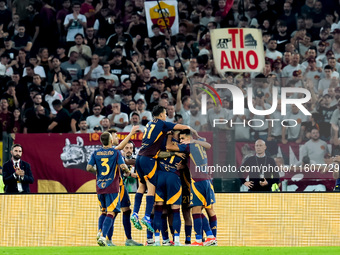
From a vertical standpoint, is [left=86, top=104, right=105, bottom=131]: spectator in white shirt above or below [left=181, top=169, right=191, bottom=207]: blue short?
above

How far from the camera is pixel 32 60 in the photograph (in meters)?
22.8

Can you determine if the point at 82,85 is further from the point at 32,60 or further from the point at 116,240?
the point at 116,240

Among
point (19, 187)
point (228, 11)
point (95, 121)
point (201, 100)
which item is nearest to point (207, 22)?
point (228, 11)

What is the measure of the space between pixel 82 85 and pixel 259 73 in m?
4.50

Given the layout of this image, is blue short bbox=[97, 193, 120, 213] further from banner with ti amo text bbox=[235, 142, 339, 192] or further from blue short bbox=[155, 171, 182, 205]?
banner with ti amo text bbox=[235, 142, 339, 192]

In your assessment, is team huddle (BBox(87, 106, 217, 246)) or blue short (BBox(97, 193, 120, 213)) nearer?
team huddle (BBox(87, 106, 217, 246))

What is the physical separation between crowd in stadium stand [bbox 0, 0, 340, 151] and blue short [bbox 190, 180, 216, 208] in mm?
3538

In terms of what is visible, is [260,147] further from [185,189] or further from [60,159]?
[60,159]

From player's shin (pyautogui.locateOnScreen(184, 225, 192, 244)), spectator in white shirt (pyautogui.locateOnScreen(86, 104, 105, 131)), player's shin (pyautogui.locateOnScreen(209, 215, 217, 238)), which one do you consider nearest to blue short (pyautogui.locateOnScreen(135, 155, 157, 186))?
player's shin (pyautogui.locateOnScreen(184, 225, 192, 244))

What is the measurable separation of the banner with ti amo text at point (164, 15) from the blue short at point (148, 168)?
29.5 ft

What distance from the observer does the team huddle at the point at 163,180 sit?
572 inches

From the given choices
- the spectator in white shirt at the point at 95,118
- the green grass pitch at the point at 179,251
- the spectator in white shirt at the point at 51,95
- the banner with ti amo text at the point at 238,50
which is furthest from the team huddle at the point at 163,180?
the spectator in white shirt at the point at 51,95

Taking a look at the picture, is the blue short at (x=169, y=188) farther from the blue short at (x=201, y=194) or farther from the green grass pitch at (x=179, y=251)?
the green grass pitch at (x=179, y=251)

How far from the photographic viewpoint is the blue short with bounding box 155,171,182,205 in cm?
1457
